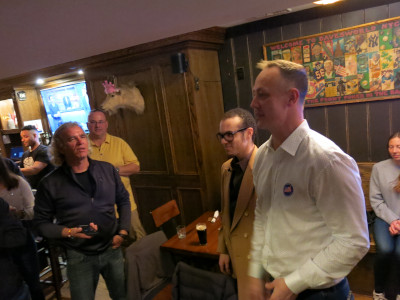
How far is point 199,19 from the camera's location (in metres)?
0.24

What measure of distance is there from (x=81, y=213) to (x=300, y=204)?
1.29 m

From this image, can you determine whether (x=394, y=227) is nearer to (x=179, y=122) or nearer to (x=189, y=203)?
(x=189, y=203)

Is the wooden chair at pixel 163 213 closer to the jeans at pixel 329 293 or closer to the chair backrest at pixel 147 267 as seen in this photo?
the chair backrest at pixel 147 267

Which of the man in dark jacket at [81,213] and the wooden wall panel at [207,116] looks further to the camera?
the wooden wall panel at [207,116]

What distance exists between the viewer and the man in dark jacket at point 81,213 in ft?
5.66

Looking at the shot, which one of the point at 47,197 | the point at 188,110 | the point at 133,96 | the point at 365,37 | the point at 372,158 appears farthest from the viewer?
the point at 133,96

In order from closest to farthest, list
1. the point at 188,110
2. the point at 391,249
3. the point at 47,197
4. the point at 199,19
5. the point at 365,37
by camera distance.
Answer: the point at 199,19 < the point at 47,197 < the point at 391,249 < the point at 365,37 < the point at 188,110

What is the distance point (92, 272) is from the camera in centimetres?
182

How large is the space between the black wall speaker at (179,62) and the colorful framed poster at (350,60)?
945 millimetres

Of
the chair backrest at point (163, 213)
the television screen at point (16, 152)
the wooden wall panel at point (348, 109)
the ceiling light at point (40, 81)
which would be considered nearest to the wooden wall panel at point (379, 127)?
the wooden wall panel at point (348, 109)

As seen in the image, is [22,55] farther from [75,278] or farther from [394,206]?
[394,206]

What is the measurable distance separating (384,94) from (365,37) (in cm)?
57

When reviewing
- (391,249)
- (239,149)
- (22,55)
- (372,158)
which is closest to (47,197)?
(239,149)

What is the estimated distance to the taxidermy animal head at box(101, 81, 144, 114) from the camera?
11.7 feet
